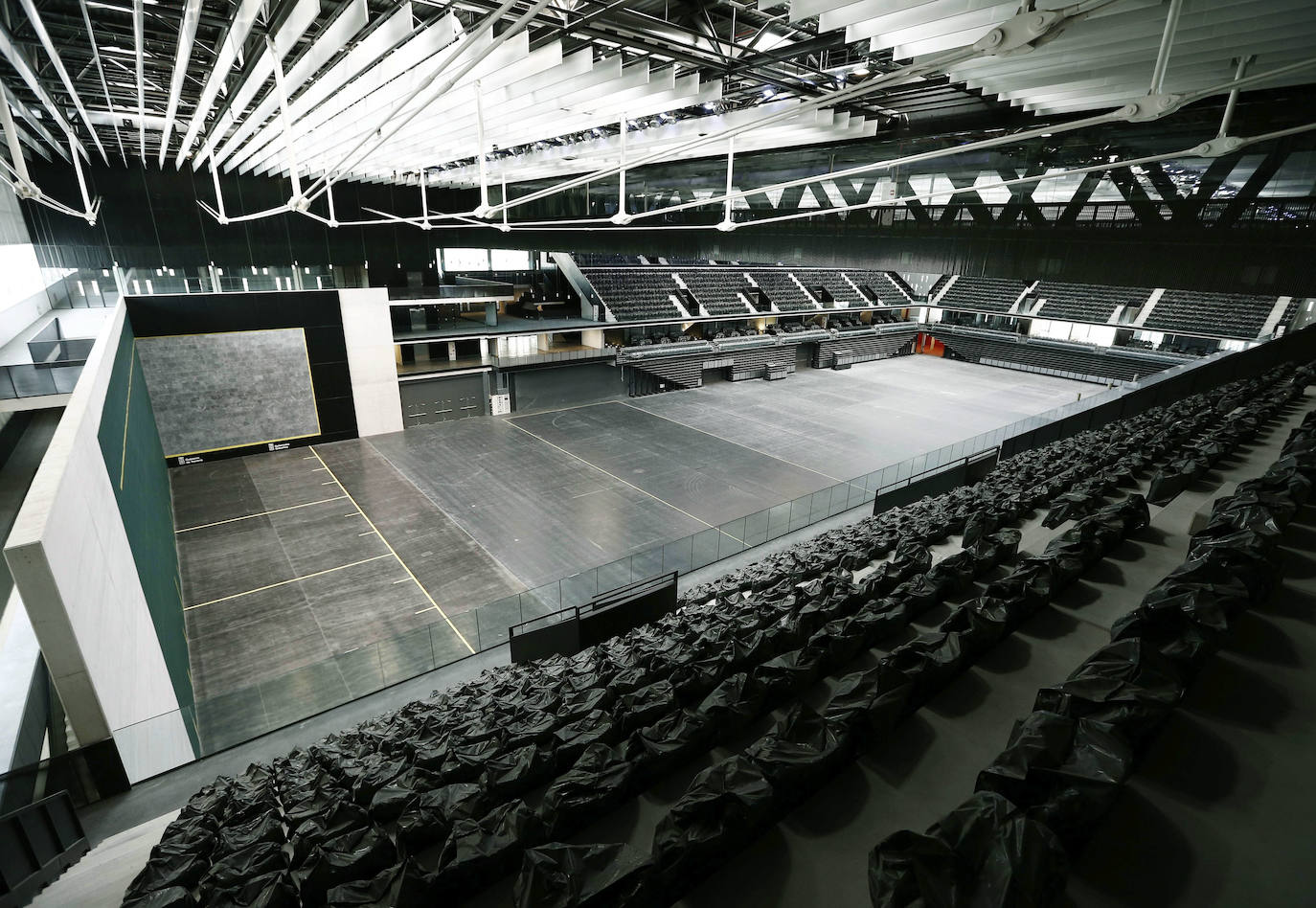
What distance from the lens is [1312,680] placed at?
426cm

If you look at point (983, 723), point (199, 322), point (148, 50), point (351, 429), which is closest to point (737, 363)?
point (351, 429)

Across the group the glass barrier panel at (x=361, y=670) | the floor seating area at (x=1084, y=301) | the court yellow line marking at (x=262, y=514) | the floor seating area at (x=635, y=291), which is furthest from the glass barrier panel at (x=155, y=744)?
the floor seating area at (x=1084, y=301)

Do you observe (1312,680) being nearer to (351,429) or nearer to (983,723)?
(983,723)

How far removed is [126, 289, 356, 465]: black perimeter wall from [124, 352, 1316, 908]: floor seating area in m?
14.7

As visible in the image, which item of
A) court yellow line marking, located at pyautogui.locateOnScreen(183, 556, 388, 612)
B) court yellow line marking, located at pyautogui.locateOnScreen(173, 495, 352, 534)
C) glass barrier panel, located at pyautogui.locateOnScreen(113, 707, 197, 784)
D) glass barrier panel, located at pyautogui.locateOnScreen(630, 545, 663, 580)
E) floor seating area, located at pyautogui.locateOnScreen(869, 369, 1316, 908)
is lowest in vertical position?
court yellow line marking, located at pyautogui.locateOnScreen(183, 556, 388, 612)

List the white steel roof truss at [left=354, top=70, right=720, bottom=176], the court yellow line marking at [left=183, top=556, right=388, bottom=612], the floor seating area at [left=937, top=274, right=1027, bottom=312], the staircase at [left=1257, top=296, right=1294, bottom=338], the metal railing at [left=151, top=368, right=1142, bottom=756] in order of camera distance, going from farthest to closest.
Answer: the floor seating area at [left=937, top=274, right=1027, bottom=312] < the staircase at [left=1257, top=296, right=1294, bottom=338] < the court yellow line marking at [left=183, top=556, right=388, bottom=612] < the white steel roof truss at [left=354, top=70, right=720, bottom=176] < the metal railing at [left=151, top=368, right=1142, bottom=756]

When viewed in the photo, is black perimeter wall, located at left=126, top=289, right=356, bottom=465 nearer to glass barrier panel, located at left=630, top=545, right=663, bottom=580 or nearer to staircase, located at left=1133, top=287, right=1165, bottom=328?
glass barrier panel, located at left=630, top=545, right=663, bottom=580

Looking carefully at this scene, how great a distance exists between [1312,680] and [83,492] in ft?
34.0

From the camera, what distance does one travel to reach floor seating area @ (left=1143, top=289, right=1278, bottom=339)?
27547 mm

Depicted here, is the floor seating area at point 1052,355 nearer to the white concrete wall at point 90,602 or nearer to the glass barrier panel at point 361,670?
the glass barrier panel at point 361,670

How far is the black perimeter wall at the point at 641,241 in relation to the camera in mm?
8734

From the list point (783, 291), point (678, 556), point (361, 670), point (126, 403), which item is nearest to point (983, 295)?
point (783, 291)

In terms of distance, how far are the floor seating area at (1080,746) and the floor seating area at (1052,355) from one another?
2911 centimetres

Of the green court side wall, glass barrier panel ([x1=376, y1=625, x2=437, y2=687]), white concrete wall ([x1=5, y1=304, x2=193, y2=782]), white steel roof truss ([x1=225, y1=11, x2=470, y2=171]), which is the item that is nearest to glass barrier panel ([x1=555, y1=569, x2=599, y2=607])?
glass barrier panel ([x1=376, y1=625, x2=437, y2=687])
